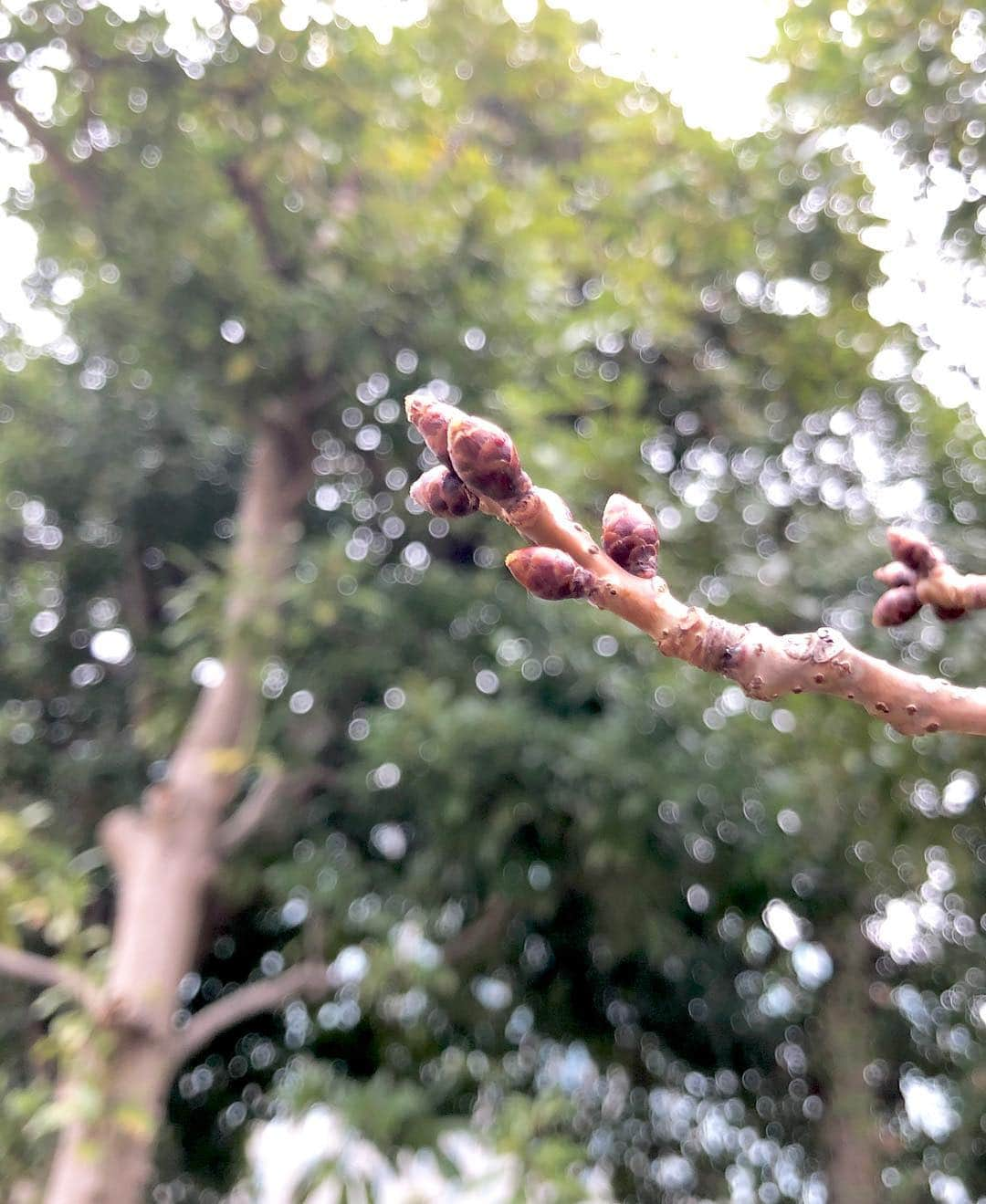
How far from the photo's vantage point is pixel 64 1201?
2.46 metres

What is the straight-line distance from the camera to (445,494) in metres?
0.66

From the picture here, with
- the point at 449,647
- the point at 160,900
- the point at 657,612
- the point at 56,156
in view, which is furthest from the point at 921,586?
the point at 56,156

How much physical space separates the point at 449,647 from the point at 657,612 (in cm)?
242

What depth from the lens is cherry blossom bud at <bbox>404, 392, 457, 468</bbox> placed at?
631mm

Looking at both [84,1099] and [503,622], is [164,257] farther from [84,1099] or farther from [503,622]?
[84,1099]

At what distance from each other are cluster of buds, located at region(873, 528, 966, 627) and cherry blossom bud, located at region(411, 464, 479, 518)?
345 millimetres

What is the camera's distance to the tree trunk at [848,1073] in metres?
3.49

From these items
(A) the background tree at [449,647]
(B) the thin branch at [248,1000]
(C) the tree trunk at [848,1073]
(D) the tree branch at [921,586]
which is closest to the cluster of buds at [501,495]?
(D) the tree branch at [921,586]

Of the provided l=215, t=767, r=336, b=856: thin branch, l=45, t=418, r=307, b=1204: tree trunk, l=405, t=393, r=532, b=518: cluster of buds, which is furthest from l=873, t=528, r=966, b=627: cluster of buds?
l=215, t=767, r=336, b=856: thin branch

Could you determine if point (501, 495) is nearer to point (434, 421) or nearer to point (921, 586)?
point (434, 421)

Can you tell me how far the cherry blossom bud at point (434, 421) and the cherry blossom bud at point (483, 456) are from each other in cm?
1

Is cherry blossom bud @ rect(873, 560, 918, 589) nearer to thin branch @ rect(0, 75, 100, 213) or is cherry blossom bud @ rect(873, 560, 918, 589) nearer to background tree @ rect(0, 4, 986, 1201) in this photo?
background tree @ rect(0, 4, 986, 1201)

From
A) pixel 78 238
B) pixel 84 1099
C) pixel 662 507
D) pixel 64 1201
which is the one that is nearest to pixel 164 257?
pixel 78 238

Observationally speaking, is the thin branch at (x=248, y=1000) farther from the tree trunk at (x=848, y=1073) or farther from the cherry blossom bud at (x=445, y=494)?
the cherry blossom bud at (x=445, y=494)
